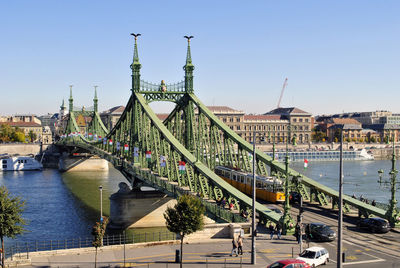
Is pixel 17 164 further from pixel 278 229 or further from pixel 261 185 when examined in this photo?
pixel 278 229

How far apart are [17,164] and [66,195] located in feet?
178

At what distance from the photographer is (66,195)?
8600 cm

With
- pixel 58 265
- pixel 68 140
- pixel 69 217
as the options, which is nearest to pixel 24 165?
pixel 68 140

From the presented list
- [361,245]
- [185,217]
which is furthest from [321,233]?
[185,217]

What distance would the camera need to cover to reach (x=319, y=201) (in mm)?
47500

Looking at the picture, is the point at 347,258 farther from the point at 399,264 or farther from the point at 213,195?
the point at 213,195

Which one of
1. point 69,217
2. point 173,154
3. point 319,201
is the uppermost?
point 173,154

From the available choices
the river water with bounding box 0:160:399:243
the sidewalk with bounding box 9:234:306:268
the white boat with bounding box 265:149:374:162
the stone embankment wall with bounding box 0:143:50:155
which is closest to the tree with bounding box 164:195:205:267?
the sidewalk with bounding box 9:234:306:268

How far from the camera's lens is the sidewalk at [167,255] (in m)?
27.9

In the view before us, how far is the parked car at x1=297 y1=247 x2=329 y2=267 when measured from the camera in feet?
88.9

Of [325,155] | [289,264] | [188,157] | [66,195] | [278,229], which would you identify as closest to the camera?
[289,264]

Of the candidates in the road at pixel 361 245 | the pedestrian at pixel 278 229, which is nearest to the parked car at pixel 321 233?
the road at pixel 361 245

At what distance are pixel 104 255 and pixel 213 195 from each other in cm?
1813

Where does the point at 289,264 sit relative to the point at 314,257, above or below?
above
